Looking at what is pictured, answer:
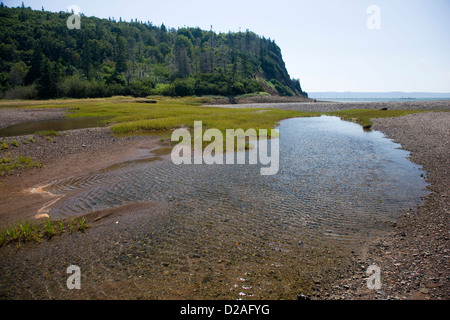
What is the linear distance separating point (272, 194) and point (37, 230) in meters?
11.7

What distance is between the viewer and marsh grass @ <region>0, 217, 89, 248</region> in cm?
1055

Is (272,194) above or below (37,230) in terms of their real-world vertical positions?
above

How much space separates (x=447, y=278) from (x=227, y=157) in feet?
62.6

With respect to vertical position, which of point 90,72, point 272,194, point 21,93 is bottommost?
point 272,194

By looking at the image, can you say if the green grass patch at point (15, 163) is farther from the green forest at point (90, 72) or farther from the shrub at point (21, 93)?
the shrub at point (21, 93)

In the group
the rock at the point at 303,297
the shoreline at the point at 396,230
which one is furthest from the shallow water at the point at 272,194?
the rock at the point at 303,297

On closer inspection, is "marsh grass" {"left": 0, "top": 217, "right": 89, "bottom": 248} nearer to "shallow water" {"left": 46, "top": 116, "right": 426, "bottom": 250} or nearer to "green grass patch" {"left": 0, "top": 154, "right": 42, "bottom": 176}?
"shallow water" {"left": 46, "top": 116, "right": 426, "bottom": 250}

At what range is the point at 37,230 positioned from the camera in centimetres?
1106

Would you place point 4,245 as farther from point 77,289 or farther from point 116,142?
point 116,142

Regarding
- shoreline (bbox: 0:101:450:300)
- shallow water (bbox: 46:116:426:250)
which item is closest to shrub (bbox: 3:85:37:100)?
shoreline (bbox: 0:101:450:300)

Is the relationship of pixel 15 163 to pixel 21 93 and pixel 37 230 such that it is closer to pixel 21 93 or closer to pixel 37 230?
pixel 37 230

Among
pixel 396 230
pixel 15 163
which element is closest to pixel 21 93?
pixel 15 163

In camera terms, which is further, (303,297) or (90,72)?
(90,72)

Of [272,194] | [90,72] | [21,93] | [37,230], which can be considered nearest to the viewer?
[37,230]
